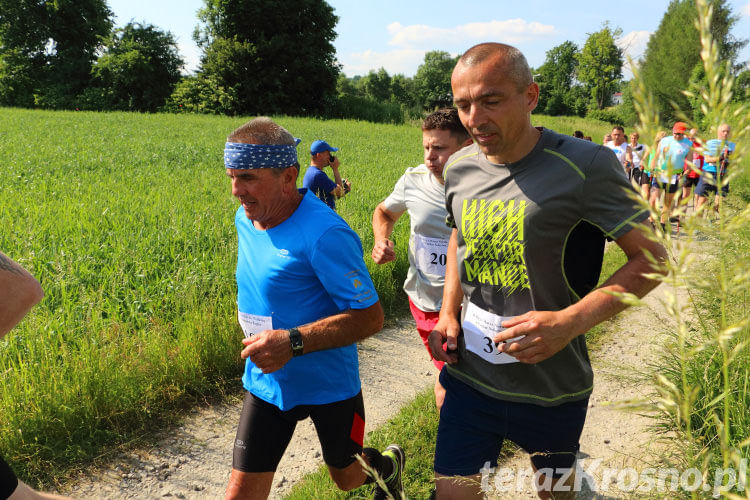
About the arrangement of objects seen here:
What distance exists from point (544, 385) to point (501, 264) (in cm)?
53

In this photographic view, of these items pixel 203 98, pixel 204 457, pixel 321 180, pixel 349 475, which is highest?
pixel 203 98

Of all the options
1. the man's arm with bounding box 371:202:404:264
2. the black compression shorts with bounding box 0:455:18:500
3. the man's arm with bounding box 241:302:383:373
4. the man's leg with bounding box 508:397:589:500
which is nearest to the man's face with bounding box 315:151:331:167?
the man's arm with bounding box 371:202:404:264

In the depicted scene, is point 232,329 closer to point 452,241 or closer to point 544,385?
point 452,241

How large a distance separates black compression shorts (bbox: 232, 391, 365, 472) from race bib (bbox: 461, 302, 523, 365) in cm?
79

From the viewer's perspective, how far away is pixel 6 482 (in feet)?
5.52

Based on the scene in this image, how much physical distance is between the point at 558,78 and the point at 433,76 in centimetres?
2970

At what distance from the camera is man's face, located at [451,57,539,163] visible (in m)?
2.02

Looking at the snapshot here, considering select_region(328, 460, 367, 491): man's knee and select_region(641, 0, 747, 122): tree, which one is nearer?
select_region(328, 460, 367, 491): man's knee

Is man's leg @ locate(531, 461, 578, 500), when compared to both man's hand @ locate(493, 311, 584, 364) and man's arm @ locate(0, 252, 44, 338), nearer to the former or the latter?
man's hand @ locate(493, 311, 584, 364)

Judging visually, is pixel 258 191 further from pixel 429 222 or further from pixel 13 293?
pixel 429 222

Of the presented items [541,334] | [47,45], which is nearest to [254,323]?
[541,334]

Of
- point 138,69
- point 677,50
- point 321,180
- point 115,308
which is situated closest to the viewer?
point 115,308

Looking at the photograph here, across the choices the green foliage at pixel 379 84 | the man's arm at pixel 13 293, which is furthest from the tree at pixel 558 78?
the man's arm at pixel 13 293

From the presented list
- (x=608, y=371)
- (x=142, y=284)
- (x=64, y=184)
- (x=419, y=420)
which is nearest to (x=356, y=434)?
(x=419, y=420)
